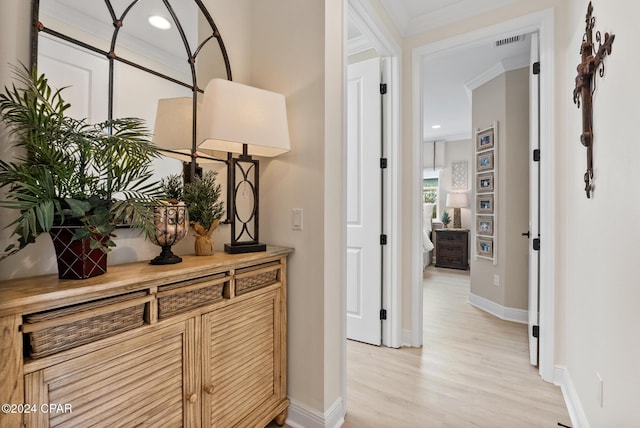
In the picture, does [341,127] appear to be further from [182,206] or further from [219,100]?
[182,206]

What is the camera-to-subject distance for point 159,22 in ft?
4.79

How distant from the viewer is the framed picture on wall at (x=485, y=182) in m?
3.64

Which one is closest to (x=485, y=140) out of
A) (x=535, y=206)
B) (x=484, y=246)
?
(x=484, y=246)

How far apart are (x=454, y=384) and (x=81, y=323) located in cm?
219

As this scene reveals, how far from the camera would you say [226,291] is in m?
1.37

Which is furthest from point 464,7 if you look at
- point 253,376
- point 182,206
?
point 253,376

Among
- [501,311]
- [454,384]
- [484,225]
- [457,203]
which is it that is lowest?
[454,384]

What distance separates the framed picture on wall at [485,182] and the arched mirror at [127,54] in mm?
3179

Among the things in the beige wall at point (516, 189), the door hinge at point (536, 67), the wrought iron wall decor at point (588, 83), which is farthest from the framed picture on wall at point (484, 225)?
the wrought iron wall decor at point (588, 83)

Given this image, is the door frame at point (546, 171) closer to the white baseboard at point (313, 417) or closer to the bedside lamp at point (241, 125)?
the white baseboard at point (313, 417)

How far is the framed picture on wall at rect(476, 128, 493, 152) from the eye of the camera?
3590 millimetres

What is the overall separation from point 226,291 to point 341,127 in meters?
1.07

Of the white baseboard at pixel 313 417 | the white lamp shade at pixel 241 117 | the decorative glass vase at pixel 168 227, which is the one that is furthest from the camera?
the white baseboard at pixel 313 417

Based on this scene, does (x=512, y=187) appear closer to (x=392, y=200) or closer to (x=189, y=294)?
(x=392, y=200)
